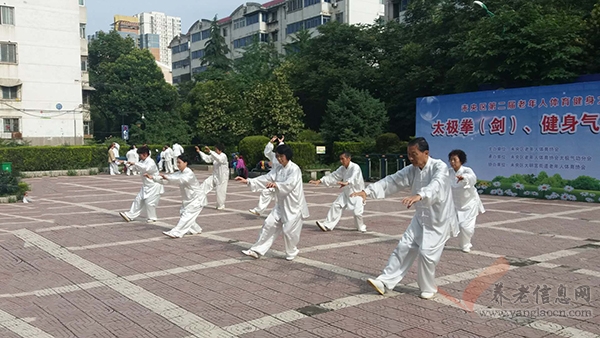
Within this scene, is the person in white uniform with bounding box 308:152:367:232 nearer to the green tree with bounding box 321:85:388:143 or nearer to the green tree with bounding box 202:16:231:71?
the green tree with bounding box 321:85:388:143

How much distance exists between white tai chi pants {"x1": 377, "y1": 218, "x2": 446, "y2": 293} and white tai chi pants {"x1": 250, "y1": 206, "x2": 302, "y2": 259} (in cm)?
191

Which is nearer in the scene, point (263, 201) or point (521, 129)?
point (263, 201)

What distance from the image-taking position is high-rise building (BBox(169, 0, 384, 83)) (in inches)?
1825

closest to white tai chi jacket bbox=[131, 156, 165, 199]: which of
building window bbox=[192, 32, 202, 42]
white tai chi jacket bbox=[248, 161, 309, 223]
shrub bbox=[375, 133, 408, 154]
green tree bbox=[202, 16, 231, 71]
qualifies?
white tai chi jacket bbox=[248, 161, 309, 223]

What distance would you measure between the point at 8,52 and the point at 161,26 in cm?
12060

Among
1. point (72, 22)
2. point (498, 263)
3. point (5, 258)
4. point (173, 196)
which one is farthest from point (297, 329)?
point (72, 22)

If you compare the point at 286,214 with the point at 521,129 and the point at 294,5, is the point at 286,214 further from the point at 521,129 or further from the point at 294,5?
the point at 294,5

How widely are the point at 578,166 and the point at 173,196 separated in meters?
11.5

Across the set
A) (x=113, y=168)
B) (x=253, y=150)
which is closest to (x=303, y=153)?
(x=253, y=150)

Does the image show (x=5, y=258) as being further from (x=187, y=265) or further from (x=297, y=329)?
(x=297, y=329)

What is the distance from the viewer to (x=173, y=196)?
16.3 meters

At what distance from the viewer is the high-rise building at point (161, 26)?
13788 cm

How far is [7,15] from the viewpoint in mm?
32188

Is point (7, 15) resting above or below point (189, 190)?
above
